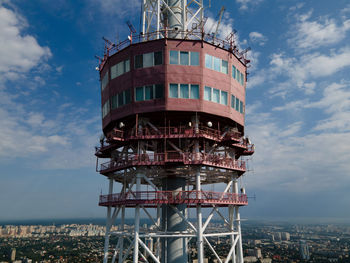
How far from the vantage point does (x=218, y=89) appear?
29.0 m

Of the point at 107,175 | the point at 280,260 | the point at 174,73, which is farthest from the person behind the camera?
the point at 280,260

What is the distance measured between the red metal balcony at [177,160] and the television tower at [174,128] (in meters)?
0.08

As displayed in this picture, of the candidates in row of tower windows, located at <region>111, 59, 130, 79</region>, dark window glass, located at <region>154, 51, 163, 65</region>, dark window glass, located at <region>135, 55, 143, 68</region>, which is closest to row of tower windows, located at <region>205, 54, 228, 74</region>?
dark window glass, located at <region>154, 51, 163, 65</region>

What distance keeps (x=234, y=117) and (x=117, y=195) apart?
13.0 metres

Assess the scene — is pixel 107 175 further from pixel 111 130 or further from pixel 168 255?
pixel 168 255

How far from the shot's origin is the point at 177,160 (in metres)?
26.8

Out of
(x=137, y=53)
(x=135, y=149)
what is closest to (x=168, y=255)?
(x=135, y=149)

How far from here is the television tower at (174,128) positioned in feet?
88.9

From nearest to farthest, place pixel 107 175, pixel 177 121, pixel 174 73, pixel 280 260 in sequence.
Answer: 1. pixel 174 73
2. pixel 177 121
3. pixel 107 175
4. pixel 280 260

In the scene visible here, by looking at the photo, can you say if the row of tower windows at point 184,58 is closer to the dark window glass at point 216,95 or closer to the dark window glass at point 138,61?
the dark window glass at point 138,61

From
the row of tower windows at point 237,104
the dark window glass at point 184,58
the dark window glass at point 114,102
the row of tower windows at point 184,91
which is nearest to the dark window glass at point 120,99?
the dark window glass at point 114,102

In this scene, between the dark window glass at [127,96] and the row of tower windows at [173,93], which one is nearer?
the row of tower windows at [173,93]

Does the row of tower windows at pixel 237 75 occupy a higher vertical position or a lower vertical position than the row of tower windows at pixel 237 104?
higher

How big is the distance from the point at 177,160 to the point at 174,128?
308 centimetres
